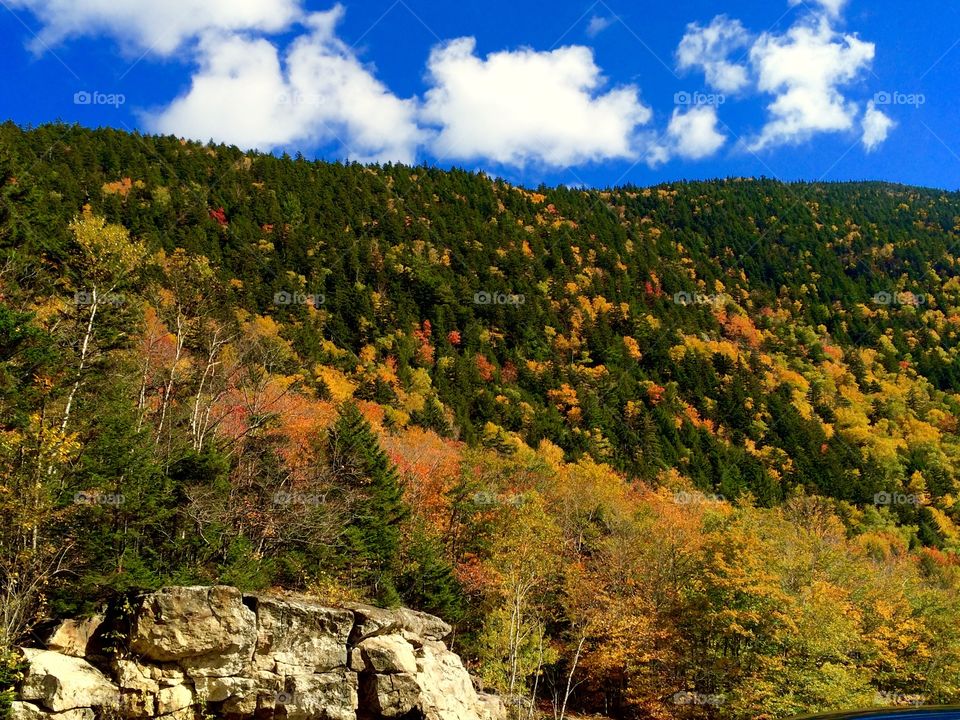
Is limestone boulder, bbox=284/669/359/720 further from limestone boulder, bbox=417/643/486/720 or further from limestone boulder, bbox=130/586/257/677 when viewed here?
limestone boulder, bbox=417/643/486/720

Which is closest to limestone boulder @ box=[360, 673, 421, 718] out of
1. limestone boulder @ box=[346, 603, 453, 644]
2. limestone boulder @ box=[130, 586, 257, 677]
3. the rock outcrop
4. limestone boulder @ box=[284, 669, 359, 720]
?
the rock outcrop

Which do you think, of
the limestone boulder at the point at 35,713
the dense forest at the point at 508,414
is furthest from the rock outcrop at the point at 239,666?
the dense forest at the point at 508,414

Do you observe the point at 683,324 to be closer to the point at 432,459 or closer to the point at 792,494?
the point at 792,494

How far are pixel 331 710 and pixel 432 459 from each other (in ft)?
90.5

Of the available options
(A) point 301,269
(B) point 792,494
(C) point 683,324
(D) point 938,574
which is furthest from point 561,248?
(D) point 938,574

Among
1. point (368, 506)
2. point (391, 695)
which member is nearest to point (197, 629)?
point (391, 695)

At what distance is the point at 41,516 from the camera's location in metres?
18.2

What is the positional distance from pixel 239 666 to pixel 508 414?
6088 centimetres

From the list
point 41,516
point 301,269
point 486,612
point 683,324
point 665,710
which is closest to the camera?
point 41,516

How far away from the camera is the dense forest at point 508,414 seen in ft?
81.3

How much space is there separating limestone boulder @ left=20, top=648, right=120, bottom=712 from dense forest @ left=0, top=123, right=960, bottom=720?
732mm

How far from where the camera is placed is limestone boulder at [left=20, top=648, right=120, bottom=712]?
18.1 m

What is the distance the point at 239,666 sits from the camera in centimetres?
2230

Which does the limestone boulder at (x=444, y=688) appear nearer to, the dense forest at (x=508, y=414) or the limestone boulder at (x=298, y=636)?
the limestone boulder at (x=298, y=636)
